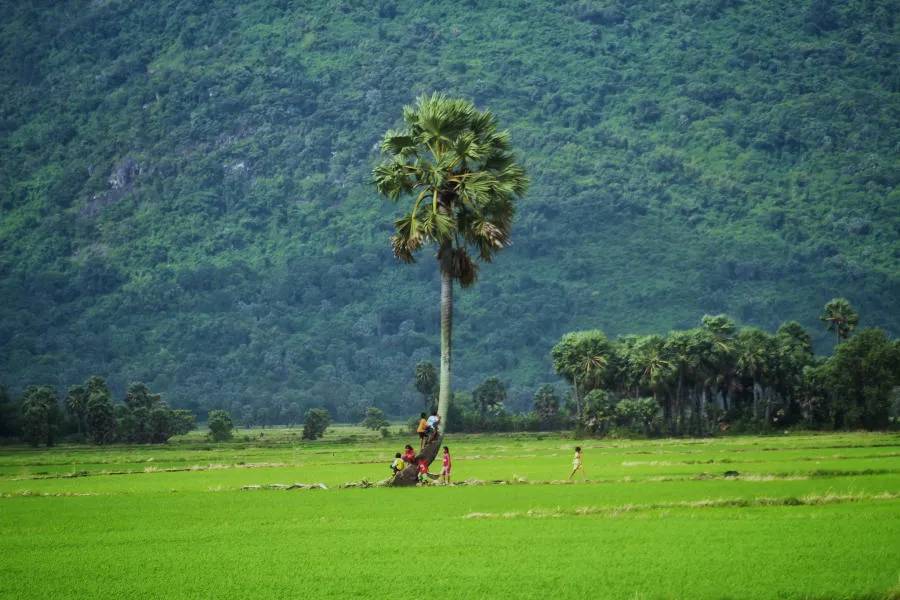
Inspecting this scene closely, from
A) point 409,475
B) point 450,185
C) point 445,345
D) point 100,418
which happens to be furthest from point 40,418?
point 409,475

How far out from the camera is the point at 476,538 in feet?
86.4

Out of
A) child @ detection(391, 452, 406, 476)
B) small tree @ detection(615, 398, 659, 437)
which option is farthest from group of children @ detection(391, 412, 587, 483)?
small tree @ detection(615, 398, 659, 437)

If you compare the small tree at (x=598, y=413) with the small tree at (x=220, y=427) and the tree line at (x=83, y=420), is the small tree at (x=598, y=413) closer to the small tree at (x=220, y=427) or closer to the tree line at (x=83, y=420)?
the small tree at (x=220, y=427)

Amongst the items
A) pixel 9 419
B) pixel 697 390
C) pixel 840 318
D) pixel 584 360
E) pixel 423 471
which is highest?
pixel 840 318

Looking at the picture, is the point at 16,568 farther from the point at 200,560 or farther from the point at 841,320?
the point at 841,320

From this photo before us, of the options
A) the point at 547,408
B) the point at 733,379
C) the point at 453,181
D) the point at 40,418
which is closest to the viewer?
the point at 453,181

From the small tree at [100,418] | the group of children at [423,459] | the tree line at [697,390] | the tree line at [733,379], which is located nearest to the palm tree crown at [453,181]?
the group of children at [423,459]

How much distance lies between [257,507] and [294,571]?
40.7ft

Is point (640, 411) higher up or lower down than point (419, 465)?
higher up

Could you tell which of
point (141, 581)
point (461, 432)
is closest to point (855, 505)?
point (141, 581)

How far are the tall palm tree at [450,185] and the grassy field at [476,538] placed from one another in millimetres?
8255

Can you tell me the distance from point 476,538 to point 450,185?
21884 mm

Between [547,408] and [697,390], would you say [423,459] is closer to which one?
[697,390]

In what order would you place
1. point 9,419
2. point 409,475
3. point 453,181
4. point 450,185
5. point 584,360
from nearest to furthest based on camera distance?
point 409,475, point 453,181, point 450,185, point 9,419, point 584,360
